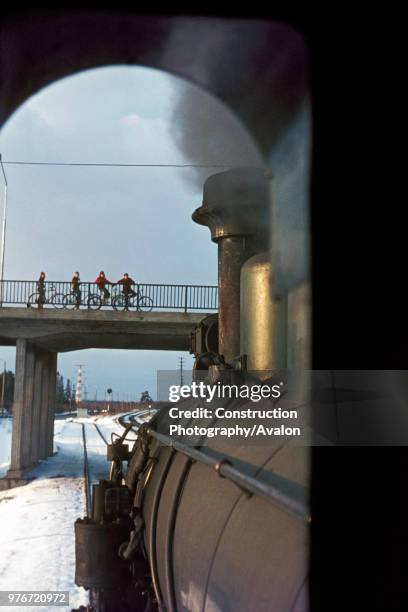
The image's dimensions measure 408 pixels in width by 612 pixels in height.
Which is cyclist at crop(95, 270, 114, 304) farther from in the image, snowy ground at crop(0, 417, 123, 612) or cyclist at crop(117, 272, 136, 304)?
snowy ground at crop(0, 417, 123, 612)

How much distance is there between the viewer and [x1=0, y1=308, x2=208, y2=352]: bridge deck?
70.4 feet

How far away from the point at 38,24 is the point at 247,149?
2172 mm

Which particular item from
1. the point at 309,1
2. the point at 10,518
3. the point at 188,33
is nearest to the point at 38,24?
the point at 188,33

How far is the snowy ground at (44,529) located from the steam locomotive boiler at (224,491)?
2488 mm

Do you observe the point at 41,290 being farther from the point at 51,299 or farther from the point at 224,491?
the point at 224,491

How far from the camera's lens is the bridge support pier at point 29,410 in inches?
813

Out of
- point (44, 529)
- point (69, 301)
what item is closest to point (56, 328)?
point (69, 301)

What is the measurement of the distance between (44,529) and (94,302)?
36.4ft

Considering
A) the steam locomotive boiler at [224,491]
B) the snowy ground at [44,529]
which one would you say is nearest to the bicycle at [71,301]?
the snowy ground at [44,529]

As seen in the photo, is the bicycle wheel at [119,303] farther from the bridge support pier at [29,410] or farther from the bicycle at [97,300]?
the bridge support pier at [29,410]

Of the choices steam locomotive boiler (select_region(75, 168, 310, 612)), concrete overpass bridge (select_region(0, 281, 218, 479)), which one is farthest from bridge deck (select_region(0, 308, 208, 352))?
steam locomotive boiler (select_region(75, 168, 310, 612))

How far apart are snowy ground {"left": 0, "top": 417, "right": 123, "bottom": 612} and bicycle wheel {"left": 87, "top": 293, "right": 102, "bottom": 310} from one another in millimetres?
4456

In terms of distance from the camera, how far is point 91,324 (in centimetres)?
2181

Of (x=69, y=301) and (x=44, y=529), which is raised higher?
(x=69, y=301)
